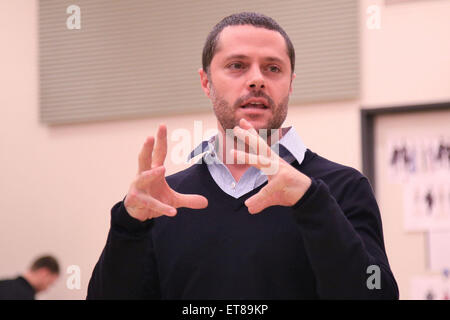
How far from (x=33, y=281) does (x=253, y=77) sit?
11.0 ft

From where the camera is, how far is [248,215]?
1.46 meters

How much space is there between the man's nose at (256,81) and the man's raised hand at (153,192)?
284mm

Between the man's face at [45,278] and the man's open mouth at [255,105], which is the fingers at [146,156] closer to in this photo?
the man's open mouth at [255,105]

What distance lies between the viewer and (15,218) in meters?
4.74

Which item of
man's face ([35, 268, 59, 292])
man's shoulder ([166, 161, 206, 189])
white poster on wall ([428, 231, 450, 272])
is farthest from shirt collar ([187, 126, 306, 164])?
man's face ([35, 268, 59, 292])

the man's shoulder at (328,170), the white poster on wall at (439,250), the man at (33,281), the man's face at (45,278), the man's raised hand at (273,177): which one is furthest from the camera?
the man's face at (45,278)

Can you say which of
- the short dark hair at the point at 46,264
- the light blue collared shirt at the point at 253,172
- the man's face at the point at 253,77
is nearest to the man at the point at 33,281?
the short dark hair at the point at 46,264

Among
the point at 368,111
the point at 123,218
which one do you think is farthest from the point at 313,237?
the point at 368,111

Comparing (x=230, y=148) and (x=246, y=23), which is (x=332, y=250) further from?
(x=246, y=23)

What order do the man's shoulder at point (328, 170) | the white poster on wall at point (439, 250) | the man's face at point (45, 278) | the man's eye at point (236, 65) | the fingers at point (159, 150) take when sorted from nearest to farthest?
the fingers at point (159, 150) → the man's shoulder at point (328, 170) → the man's eye at point (236, 65) → the white poster on wall at point (439, 250) → the man's face at point (45, 278)

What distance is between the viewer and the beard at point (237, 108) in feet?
4.92

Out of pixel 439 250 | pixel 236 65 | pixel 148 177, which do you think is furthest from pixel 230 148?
pixel 439 250

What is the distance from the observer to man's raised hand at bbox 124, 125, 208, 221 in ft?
4.12

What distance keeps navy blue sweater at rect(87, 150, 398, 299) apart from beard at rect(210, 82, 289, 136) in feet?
0.47
